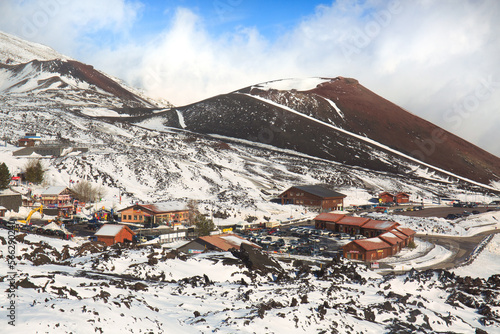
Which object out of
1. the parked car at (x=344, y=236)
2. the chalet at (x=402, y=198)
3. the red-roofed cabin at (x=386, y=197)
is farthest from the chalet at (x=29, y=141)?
the chalet at (x=402, y=198)

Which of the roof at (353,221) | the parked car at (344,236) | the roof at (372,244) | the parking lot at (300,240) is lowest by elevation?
the parking lot at (300,240)

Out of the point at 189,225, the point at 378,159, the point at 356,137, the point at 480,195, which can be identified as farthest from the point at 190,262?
the point at 356,137

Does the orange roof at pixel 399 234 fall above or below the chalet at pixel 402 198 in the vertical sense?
below

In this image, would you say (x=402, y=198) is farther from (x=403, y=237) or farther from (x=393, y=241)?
(x=393, y=241)

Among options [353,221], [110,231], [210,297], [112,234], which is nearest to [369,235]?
[353,221]

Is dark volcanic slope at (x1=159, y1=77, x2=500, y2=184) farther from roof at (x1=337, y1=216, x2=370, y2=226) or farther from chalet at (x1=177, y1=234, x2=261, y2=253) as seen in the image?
chalet at (x1=177, y1=234, x2=261, y2=253)

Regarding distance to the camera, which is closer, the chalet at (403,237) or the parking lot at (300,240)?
the parking lot at (300,240)

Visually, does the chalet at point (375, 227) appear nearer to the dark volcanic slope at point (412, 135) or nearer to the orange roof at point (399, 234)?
the orange roof at point (399, 234)

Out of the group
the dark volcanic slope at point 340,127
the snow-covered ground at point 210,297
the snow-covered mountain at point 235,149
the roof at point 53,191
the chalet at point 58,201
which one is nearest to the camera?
the snow-covered ground at point 210,297
